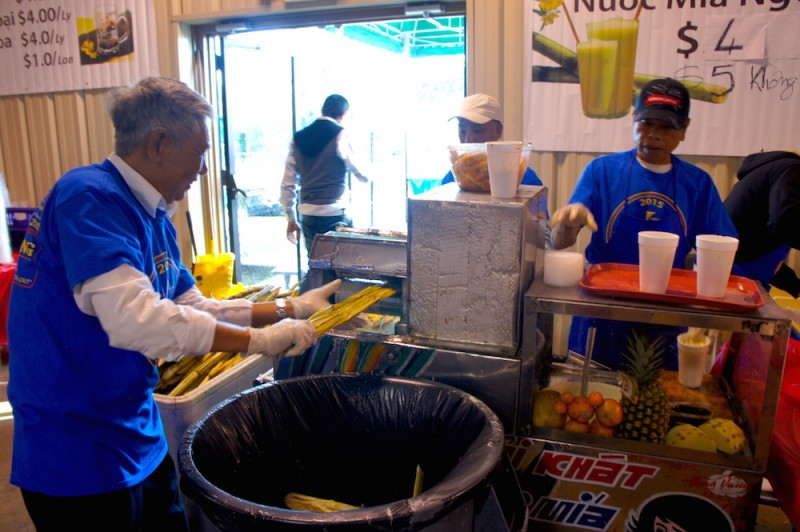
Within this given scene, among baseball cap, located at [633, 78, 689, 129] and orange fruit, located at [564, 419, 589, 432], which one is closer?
orange fruit, located at [564, 419, 589, 432]

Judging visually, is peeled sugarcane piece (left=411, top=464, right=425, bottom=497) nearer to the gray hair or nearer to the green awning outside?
Result: the gray hair

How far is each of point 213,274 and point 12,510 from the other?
5.84 feet

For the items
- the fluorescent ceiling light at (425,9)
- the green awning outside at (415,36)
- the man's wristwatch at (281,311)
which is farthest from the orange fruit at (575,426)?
the green awning outside at (415,36)

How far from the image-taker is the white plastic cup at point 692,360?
5.60 feet

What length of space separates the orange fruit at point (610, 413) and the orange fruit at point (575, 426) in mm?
38

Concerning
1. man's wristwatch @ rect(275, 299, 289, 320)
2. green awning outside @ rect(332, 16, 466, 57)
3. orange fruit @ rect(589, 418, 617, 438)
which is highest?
green awning outside @ rect(332, 16, 466, 57)

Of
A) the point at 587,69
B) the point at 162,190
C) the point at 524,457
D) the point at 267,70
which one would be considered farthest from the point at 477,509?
the point at 267,70

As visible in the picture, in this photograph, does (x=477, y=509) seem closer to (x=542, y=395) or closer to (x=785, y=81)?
(x=542, y=395)

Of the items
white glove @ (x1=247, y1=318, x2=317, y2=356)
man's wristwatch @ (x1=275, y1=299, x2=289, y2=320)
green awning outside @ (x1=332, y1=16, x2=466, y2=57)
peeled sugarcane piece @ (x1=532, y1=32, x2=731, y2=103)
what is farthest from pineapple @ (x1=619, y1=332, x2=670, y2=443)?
green awning outside @ (x1=332, y1=16, x2=466, y2=57)

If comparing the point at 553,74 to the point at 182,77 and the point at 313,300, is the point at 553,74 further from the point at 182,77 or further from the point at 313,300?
the point at 182,77

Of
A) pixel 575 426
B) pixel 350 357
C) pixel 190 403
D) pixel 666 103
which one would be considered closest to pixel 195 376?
pixel 190 403

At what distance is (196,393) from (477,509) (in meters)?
1.26

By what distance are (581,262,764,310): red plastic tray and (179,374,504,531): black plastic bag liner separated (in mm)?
412

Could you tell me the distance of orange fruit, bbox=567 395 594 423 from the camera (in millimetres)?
1503
